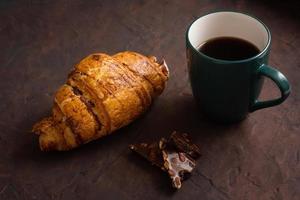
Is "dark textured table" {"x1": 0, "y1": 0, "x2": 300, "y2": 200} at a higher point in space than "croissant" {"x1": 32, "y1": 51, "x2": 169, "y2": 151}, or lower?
lower

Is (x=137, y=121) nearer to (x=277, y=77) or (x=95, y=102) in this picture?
(x=95, y=102)

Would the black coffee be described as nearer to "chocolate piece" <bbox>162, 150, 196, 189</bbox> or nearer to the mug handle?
the mug handle

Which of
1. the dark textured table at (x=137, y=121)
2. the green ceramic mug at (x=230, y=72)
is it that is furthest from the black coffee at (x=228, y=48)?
the dark textured table at (x=137, y=121)

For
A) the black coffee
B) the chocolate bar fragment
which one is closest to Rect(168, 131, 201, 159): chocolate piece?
→ the chocolate bar fragment

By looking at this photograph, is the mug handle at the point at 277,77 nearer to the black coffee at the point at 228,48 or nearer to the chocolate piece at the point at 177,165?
the black coffee at the point at 228,48

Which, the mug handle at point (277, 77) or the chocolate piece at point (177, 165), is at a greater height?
the mug handle at point (277, 77)
